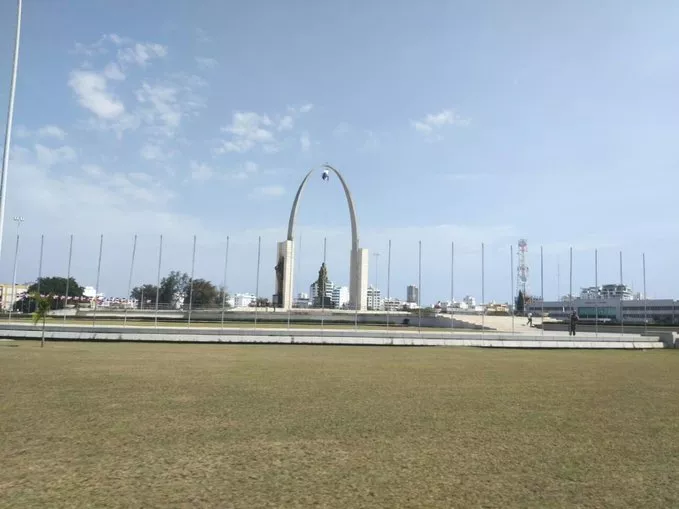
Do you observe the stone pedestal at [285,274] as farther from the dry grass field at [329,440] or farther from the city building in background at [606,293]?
the city building in background at [606,293]

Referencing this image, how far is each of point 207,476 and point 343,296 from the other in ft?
436

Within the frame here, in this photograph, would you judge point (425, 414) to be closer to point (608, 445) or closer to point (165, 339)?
point (608, 445)

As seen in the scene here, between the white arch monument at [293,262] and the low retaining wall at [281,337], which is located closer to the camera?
the low retaining wall at [281,337]

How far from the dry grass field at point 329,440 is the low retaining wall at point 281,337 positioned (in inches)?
475

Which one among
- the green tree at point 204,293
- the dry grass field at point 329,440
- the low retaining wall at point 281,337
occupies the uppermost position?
the green tree at point 204,293

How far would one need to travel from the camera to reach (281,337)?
2553 cm

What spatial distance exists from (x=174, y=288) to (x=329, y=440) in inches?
3747

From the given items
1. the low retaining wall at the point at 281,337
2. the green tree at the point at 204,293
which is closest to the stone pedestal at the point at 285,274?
the green tree at the point at 204,293

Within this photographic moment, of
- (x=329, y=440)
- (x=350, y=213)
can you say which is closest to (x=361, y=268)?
(x=350, y=213)

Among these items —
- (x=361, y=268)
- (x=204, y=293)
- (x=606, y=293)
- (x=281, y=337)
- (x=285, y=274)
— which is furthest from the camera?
(x=606, y=293)

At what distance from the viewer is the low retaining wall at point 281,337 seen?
2505cm

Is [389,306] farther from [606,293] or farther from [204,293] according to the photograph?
[606,293]

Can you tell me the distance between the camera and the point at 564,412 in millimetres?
9086

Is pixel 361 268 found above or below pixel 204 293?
above
